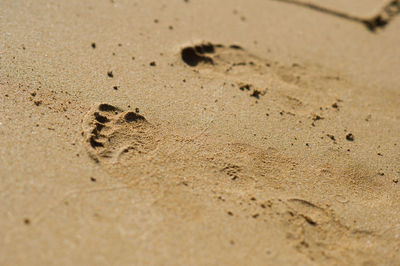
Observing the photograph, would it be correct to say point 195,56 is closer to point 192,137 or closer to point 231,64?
point 231,64

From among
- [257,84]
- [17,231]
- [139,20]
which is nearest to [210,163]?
[257,84]

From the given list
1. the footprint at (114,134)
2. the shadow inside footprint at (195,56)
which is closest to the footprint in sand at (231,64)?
the shadow inside footprint at (195,56)

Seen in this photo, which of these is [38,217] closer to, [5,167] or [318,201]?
[5,167]

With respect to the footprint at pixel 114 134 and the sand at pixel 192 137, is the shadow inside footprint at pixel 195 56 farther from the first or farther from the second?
the footprint at pixel 114 134

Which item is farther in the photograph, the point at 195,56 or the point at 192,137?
the point at 195,56

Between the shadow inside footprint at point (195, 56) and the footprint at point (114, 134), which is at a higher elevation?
the shadow inside footprint at point (195, 56)

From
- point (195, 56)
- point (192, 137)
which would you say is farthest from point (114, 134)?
point (195, 56)

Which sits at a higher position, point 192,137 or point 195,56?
point 195,56
